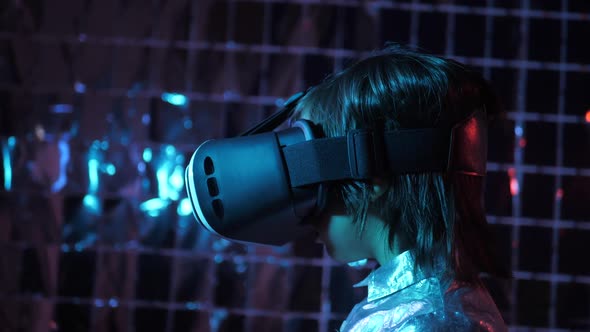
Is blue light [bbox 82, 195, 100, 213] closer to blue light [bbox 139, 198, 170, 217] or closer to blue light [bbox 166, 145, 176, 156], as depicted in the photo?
blue light [bbox 139, 198, 170, 217]

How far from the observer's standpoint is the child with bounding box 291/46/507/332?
0.83m

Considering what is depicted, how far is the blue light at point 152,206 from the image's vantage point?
1877 millimetres

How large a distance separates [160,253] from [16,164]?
579 mm

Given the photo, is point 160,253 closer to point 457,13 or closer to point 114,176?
point 114,176

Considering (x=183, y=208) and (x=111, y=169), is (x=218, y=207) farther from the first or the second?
(x=111, y=169)

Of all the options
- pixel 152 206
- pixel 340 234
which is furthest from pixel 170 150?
pixel 340 234

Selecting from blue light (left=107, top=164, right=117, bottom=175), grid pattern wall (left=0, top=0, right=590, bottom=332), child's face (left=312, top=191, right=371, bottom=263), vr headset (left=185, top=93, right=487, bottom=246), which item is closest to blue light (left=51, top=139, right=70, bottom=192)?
grid pattern wall (left=0, top=0, right=590, bottom=332)

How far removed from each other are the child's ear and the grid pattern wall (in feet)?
3.42

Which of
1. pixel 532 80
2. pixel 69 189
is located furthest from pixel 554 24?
pixel 69 189

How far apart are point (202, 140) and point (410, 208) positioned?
1.17 meters

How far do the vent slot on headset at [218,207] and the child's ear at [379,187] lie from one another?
0.25 m

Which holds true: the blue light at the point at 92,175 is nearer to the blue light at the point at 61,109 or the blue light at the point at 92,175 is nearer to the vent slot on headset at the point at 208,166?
the blue light at the point at 61,109

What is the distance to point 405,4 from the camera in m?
1.91

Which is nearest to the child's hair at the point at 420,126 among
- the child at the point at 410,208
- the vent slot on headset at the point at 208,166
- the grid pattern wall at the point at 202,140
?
the child at the point at 410,208
